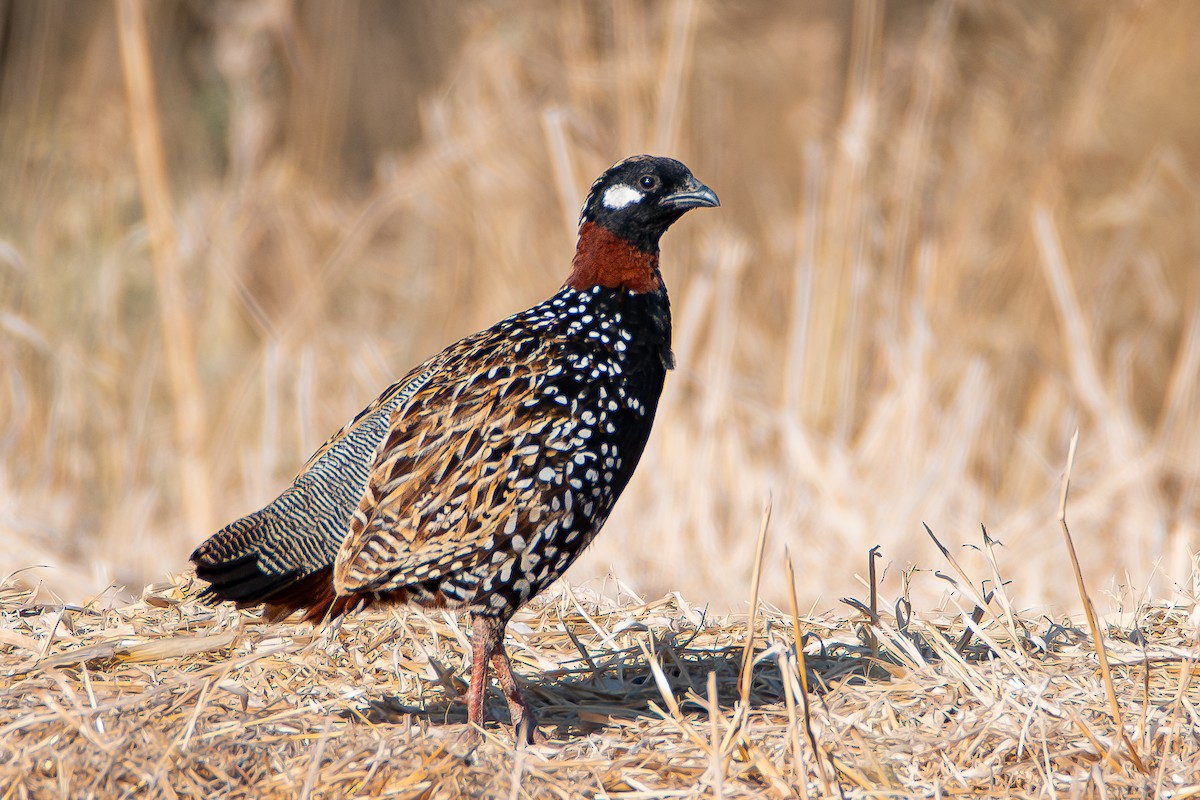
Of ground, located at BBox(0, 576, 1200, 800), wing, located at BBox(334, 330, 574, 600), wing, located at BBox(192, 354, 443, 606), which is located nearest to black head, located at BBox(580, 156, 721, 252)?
wing, located at BBox(334, 330, 574, 600)

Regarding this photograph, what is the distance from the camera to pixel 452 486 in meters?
3.73

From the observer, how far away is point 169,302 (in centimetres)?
667

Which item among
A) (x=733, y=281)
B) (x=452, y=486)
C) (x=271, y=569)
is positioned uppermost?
(x=733, y=281)

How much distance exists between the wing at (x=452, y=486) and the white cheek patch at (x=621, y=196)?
61 centimetres

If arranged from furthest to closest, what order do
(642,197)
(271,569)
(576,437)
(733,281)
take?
(733,281), (642,197), (576,437), (271,569)

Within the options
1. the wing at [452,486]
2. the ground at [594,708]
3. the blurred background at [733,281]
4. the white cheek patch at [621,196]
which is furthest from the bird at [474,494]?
the blurred background at [733,281]

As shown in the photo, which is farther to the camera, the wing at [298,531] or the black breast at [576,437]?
the black breast at [576,437]

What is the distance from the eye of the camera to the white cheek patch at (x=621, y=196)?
13.8 ft

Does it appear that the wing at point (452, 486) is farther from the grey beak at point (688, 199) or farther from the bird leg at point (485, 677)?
the grey beak at point (688, 199)

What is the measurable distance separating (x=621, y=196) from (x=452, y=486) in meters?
1.07

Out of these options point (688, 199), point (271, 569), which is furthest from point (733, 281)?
point (271, 569)

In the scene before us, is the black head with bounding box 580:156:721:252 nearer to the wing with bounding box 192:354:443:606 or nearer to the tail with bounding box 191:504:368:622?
the wing with bounding box 192:354:443:606

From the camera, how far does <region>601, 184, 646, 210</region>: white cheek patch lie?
4215 millimetres

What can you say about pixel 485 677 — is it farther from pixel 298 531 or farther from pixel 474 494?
pixel 298 531
